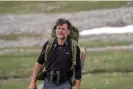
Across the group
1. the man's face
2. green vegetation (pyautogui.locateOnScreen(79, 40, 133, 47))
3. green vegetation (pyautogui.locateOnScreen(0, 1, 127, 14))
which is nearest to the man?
the man's face

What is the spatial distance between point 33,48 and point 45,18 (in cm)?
853

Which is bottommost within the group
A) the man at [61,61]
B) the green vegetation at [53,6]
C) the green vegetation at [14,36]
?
the green vegetation at [14,36]

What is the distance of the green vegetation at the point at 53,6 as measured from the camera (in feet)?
148

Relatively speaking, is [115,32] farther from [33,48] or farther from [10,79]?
[10,79]

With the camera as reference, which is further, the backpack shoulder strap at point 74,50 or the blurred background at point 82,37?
the blurred background at point 82,37

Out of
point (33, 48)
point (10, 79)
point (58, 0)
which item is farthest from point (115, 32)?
point (10, 79)

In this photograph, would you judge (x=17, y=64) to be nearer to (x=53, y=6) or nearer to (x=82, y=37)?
(x=82, y=37)

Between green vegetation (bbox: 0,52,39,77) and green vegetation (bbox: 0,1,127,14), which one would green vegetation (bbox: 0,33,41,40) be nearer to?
green vegetation (bbox: 0,1,127,14)

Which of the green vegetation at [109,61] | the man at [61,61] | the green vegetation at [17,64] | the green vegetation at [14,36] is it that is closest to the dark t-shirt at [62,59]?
the man at [61,61]

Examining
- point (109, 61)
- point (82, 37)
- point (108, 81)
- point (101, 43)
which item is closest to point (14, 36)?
point (82, 37)

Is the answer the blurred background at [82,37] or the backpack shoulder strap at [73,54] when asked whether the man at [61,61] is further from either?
the blurred background at [82,37]

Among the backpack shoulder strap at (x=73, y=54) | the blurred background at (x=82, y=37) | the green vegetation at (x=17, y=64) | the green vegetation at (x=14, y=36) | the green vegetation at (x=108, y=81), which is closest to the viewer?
the backpack shoulder strap at (x=73, y=54)

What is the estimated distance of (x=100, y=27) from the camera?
40219 millimetres

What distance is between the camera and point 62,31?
45.0 ft
